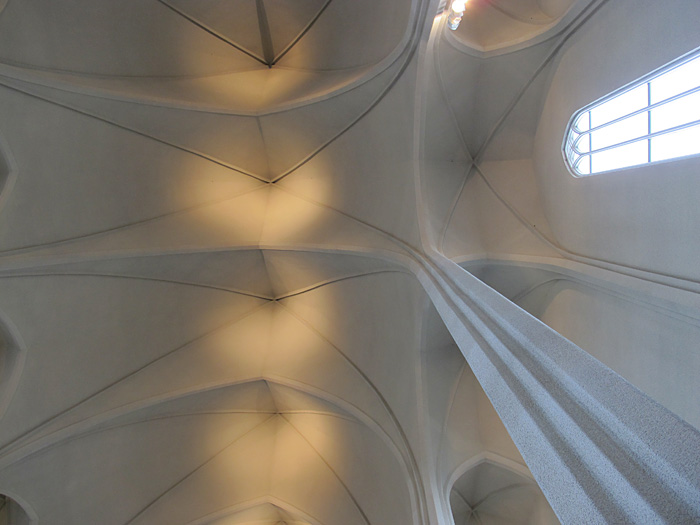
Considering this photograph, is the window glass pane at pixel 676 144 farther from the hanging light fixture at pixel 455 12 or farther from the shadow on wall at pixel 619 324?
the hanging light fixture at pixel 455 12

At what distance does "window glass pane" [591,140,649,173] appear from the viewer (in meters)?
5.49

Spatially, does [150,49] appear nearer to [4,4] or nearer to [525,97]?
[4,4]

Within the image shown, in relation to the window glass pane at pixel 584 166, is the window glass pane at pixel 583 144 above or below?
above

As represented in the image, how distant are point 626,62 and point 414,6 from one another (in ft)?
9.17

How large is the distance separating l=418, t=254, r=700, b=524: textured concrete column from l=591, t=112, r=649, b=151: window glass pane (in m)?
4.08

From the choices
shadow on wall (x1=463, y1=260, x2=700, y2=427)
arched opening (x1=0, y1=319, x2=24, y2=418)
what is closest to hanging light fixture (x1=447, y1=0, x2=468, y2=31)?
shadow on wall (x1=463, y1=260, x2=700, y2=427)

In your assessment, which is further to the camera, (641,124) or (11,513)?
(11,513)

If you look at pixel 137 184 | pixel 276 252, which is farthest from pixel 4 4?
pixel 276 252

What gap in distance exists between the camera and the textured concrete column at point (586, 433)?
1440 millimetres

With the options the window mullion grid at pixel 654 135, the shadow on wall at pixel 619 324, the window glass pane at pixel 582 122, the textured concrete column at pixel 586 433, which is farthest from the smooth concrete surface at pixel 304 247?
the textured concrete column at pixel 586 433

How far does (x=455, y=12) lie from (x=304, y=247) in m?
4.92

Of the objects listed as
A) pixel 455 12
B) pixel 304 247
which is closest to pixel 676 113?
pixel 455 12

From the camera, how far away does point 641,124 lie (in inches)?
218

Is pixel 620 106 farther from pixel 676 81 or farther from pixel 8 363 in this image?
pixel 8 363
